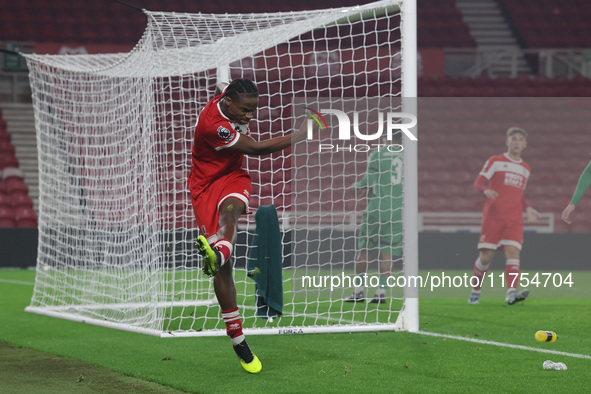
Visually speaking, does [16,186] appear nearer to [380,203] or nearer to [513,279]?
[380,203]

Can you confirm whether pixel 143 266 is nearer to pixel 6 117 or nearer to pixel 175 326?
pixel 175 326

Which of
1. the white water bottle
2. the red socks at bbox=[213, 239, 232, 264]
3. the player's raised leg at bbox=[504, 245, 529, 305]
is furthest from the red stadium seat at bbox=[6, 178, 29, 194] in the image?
the white water bottle

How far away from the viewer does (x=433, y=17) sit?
20391 millimetres

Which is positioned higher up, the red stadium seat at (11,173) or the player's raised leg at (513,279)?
the red stadium seat at (11,173)

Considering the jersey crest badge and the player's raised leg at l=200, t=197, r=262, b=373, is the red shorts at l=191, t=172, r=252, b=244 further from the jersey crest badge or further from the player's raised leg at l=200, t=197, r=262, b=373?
the jersey crest badge

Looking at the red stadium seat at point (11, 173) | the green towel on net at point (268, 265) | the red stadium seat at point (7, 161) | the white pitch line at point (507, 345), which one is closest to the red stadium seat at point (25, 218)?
the red stadium seat at point (11, 173)

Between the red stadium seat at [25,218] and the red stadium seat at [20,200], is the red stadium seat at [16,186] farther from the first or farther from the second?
the red stadium seat at [25,218]

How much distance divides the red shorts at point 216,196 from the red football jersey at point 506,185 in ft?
14.4

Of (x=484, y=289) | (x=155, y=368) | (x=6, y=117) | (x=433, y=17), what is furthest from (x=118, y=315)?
(x=433, y=17)

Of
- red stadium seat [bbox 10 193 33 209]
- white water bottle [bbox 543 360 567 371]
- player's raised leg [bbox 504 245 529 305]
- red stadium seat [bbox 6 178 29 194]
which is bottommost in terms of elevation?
player's raised leg [bbox 504 245 529 305]

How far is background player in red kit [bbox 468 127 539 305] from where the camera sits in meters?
8.71

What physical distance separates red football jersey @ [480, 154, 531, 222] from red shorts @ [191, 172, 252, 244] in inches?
173

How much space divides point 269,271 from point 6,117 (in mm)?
13054

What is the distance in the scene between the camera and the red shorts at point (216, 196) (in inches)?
195
